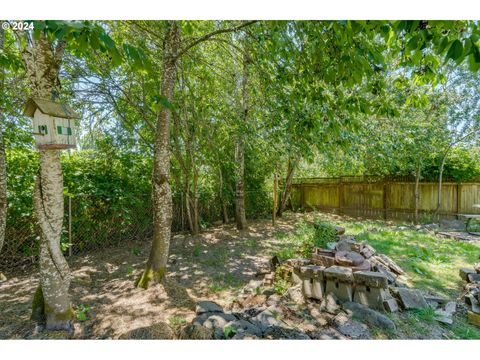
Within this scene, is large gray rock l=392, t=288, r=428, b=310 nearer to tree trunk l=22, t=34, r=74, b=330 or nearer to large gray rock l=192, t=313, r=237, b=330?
large gray rock l=192, t=313, r=237, b=330

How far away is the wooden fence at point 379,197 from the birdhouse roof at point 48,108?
9.58 meters

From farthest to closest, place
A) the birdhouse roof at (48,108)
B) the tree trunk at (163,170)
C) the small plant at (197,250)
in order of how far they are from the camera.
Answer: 1. the small plant at (197,250)
2. the tree trunk at (163,170)
3. the birdhouse roof at (48,108)

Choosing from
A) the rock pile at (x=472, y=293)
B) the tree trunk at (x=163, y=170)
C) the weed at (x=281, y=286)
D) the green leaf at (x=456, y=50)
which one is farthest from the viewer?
the tree trunk at (x=163, y=170)

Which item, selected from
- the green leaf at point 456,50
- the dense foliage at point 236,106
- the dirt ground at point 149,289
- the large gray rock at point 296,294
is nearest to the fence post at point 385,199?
the dense foliage at point 236,106

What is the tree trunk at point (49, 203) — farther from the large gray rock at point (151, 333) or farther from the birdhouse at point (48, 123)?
the large gray rock at point (151, 333)

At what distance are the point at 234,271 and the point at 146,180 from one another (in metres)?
2.77

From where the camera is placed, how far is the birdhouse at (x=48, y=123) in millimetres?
1735

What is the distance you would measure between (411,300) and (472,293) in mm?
773

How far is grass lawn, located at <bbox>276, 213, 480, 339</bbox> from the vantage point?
2.22 meters

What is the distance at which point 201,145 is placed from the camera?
542 cm

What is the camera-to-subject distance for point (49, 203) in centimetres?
202

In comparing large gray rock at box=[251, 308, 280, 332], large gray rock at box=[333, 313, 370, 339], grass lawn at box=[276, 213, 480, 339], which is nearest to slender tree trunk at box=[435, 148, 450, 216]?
grass lawn at box=[276, 213, 480, 339]

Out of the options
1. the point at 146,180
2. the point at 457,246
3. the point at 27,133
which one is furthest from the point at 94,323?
the point at 457,246

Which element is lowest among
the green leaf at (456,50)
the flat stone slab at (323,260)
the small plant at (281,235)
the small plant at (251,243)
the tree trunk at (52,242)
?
the small plant at (281,235)
